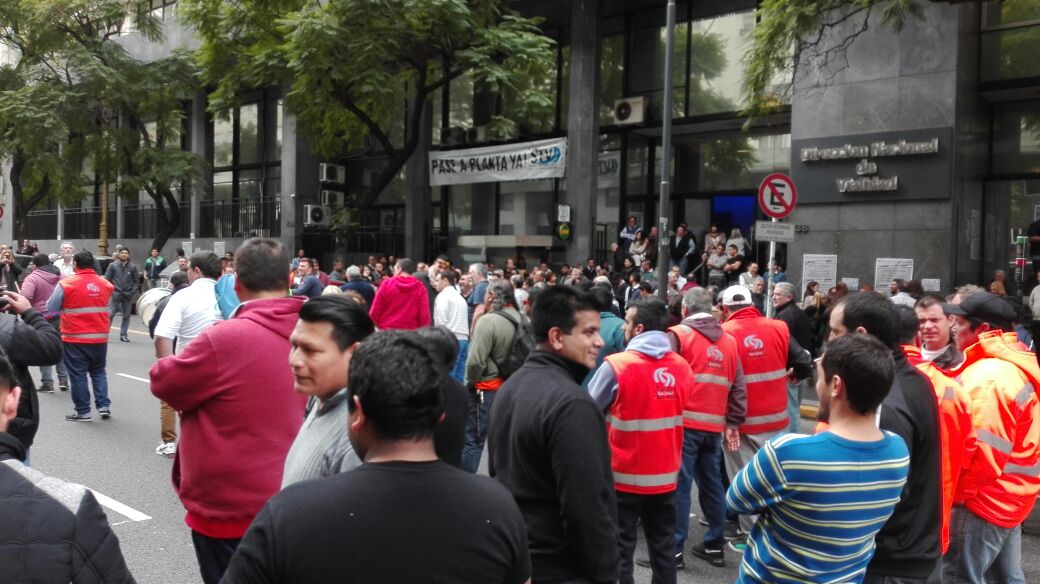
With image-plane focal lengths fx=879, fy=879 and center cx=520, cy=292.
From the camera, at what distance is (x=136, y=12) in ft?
97.4

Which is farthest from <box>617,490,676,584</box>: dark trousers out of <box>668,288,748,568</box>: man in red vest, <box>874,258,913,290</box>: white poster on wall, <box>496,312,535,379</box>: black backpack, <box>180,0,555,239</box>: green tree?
<box>180,0,555,239</box>: green tree

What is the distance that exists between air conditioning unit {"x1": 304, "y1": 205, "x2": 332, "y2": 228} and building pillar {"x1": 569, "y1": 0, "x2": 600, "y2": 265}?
375 inches

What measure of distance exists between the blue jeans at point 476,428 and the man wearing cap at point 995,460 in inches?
158

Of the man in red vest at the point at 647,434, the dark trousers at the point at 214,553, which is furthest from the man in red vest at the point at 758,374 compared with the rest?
the dark trousers at the point at 214,553

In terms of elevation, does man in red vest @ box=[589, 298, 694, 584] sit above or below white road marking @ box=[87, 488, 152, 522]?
above

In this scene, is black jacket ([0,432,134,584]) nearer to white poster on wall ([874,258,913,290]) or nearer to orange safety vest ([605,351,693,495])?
orange safety vest ([605,351,693,495])

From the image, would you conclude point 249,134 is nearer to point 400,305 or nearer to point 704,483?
point 400,305

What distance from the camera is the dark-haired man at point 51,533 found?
6.55ft

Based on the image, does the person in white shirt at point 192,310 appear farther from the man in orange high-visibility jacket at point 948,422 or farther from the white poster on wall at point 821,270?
the white poster on wall at point 821,270

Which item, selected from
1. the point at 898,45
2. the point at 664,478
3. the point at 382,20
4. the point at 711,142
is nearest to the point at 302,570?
the point at 664,478

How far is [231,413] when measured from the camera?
3539 mm

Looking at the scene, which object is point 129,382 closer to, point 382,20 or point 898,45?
point 382,20

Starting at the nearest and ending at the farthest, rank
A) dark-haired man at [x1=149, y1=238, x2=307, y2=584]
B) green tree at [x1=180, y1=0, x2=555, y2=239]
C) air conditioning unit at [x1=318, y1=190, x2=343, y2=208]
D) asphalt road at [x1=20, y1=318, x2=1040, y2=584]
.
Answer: dark-haired man at [x1=149, y1=238, x2=307, y2=584] → asphalt road at [x1=20, y1=318, x2=1040, y2=584] → green tree at [x1=180, y1=0, x2=555, y2=239] → air conditioning unit at [x1=318, y1=190, x2=343, y2=208]

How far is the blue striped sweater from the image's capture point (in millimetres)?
2979
